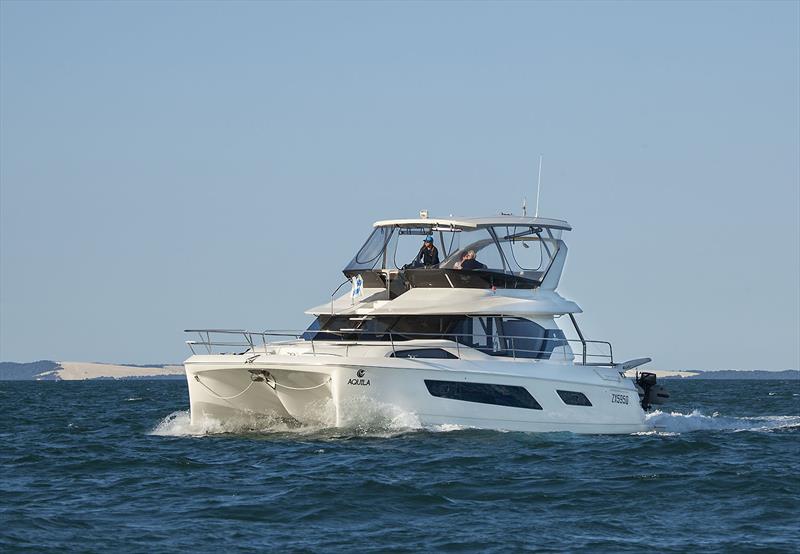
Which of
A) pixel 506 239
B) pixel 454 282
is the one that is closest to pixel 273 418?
pixel 454 282

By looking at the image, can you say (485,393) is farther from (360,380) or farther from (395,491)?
(395,491)

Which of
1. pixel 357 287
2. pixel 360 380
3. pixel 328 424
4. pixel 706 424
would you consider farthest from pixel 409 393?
pixel 706 424

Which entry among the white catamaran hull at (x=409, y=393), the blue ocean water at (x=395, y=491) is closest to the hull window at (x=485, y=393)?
the white catamaran hull at (x=409, y=393)

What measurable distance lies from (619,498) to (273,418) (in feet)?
27.7

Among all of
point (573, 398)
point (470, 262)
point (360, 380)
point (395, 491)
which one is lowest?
point (395, 491)

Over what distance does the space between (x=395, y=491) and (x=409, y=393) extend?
5.16 metres

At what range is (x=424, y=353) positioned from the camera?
21469 millimetres

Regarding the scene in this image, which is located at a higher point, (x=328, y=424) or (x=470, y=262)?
(x=470, y=262)

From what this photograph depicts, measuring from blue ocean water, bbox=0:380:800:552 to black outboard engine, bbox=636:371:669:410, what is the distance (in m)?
2.37

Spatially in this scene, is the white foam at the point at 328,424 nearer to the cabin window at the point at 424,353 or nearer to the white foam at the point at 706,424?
the cabin window at the point at 424,353

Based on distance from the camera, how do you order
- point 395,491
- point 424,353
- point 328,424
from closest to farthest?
point 395,491, point 328,424, point 424,353

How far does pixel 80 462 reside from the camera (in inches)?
741

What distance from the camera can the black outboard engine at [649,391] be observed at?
2561cm

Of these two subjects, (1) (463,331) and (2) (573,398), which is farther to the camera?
(1) (463,331)
